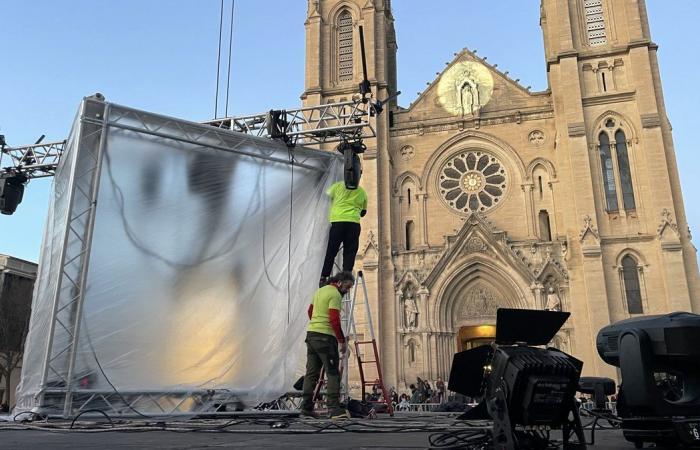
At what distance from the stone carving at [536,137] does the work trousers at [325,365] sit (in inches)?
753

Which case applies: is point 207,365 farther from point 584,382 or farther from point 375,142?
point 375,142

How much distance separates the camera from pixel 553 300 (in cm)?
2039

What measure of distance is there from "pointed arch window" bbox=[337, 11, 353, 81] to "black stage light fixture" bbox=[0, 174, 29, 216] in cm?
1608

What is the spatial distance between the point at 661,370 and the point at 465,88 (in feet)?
75.5

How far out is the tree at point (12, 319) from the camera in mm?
22391

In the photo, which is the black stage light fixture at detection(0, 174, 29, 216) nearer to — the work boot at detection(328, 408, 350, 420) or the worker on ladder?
the worker on ladder

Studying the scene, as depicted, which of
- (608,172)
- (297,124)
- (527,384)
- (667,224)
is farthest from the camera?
(608,172)

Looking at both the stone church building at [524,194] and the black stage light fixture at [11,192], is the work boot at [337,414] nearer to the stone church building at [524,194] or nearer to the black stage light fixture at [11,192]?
the black stage light fixture at [11,192]

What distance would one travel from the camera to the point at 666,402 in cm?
306

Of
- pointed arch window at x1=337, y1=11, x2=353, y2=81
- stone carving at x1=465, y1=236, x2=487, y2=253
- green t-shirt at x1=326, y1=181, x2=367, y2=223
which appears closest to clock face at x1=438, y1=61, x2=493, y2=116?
pointed arch window at x1=337, y1=11, x2=353, y2=81

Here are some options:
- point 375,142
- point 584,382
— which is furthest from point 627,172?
point 584,382

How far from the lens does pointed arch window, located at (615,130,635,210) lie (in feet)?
69.9

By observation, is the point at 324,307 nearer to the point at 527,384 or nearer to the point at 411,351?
the point at 527,384

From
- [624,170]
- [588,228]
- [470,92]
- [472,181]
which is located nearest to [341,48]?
[470,92]
